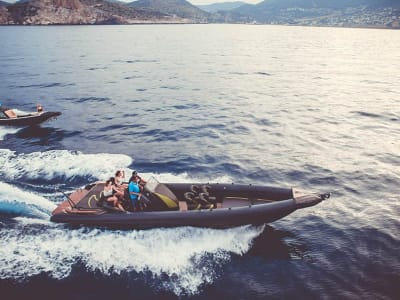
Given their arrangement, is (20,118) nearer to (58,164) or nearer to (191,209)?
(58,164)

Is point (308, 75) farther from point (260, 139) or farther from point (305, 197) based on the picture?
point (305, 197)

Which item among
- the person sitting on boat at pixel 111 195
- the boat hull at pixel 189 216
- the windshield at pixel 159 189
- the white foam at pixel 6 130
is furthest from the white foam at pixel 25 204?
the white foam at pixel 6 130

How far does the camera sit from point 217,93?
3988 centimetres

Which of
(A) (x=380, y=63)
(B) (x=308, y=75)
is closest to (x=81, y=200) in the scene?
(B) (x=308, y=75)

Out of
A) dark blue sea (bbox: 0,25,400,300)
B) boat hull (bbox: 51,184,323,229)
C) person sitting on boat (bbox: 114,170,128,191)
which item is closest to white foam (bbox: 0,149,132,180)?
dark blue sea (bbox: 0,25,400,300)

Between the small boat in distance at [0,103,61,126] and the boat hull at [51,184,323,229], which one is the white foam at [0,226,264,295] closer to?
the boat hull at [51,184,323,229]

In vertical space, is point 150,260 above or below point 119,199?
below

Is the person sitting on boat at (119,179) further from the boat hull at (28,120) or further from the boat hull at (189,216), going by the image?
the boat hull at (28,120)

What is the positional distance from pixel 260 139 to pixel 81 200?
47.3 ft

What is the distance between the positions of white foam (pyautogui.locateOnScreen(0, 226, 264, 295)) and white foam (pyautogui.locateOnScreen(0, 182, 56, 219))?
1.10 m

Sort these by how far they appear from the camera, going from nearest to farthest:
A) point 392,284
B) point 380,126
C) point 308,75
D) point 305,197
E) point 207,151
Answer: point 392,284 < point 305,197 < point 207,151 < point 380,126 < point 308,75

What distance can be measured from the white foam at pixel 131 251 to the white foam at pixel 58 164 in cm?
529

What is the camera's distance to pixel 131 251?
41.1 feet

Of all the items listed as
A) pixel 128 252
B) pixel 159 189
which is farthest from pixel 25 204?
pixel 159 189
